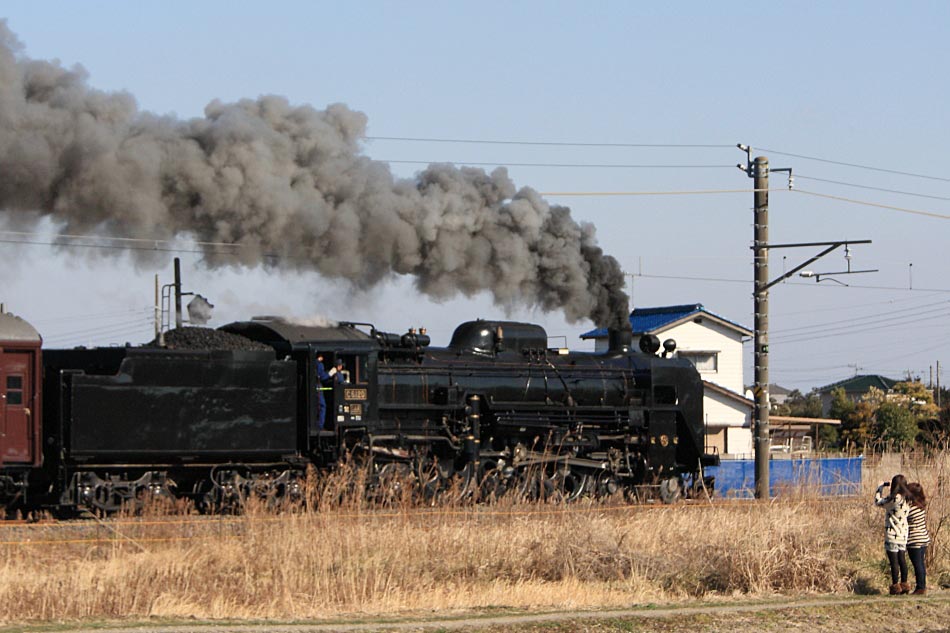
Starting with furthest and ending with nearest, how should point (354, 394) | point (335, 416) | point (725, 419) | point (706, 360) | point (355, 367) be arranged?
point (706, 360) → point (725, 419) → point (355, 367) → point (354, 394) → point (335, 416)

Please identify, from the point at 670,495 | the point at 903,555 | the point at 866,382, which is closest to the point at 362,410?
the point at 670,495

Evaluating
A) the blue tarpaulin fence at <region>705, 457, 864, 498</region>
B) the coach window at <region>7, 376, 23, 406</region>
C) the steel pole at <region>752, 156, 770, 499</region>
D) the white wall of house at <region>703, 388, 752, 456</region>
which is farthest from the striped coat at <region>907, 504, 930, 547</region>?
the white wall of house at <region>703, 388, 752, 456</region>

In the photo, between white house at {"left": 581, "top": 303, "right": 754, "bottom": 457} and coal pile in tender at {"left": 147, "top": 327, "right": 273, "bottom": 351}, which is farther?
white house at {"left": 581, "top": 303, "right": 754, "bottom": 457}

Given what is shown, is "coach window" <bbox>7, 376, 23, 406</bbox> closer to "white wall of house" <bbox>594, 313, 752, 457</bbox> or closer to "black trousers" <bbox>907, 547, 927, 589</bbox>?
"black trousers" <bbox>907, 547, 927, 589</bbox>

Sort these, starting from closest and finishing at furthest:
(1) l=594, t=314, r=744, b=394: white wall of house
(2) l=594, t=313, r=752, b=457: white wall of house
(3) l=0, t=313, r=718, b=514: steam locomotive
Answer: (3) l=0, t=313, r=718, b=514: steam locomotive < (2) l=594, t=313, r=752, b=457: white wall of house < (1) l=594, t=314, r=744, b=394: white wall of house

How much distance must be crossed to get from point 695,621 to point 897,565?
12.6ft

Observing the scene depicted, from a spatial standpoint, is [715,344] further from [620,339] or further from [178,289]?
[620,339]

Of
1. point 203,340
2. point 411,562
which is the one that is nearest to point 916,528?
point 411,562

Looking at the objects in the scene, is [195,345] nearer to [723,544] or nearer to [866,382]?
[723,544]

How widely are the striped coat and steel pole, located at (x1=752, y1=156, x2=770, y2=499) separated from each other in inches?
404

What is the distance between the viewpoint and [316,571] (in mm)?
15383

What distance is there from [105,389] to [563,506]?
24.6 ft

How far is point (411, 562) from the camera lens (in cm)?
1600

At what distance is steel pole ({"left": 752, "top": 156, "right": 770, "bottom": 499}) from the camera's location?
2673 centimetres
